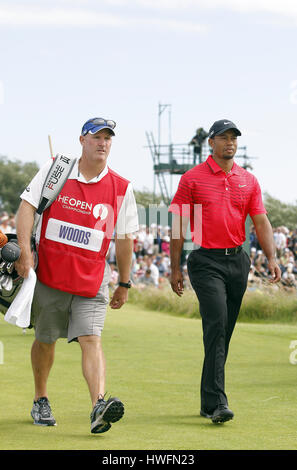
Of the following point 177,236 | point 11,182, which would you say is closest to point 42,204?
point 177,236

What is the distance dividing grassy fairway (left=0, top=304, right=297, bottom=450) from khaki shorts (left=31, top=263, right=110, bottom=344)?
0.66 m

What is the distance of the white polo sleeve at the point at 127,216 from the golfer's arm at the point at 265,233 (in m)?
1.26

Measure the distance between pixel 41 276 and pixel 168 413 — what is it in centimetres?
161

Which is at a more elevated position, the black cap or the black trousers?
the black cap

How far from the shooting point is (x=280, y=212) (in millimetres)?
70938

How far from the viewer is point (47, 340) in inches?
265

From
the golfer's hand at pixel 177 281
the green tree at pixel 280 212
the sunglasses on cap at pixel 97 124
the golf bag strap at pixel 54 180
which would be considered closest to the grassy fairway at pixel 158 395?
the golfer's hand at pixel 177 281

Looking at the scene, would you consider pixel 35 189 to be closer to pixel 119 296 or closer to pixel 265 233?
pixel 119 296

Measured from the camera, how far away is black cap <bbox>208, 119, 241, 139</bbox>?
288 inches

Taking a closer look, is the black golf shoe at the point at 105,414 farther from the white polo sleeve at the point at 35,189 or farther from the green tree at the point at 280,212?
the green tree at the point at 280,212

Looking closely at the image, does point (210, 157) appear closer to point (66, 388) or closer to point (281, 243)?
point (66, 388)

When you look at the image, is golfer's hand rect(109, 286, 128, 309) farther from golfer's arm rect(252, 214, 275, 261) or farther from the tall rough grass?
the tall rough grass

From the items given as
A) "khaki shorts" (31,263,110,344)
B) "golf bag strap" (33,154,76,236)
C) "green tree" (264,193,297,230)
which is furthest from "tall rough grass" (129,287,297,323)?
"green tree" (264,193,297,230)
